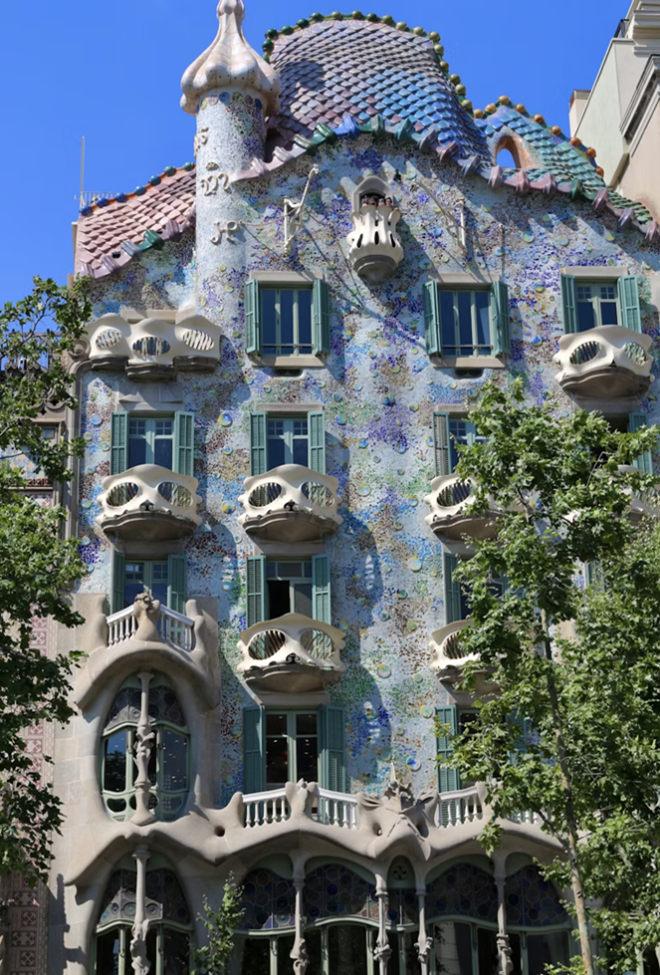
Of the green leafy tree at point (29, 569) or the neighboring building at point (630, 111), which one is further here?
the neighboring building at point (630, 111)

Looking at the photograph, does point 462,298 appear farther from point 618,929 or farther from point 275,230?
point 618,929

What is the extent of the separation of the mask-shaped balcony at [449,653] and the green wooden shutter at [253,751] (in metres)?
3.86

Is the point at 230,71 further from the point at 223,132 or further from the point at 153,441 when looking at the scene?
the point at 153,441

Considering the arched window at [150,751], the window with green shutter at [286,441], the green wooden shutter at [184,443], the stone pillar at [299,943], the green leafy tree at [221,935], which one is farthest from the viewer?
the window with green shutter at [286,441]

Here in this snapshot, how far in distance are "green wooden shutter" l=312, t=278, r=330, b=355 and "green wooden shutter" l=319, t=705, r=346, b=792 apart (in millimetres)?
8395

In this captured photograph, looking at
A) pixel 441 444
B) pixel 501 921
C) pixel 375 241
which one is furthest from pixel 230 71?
pixel 501 921

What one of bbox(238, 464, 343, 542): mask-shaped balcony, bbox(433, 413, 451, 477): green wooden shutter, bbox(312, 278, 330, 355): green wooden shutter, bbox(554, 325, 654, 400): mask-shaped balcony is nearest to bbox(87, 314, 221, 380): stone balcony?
bbox(312, 278, 330, 355): green wooden shutter

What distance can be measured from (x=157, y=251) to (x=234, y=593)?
8791mm

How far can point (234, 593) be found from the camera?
4219 cm

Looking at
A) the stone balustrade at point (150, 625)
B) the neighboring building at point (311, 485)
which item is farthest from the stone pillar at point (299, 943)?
the stone balustrade at point (150, 625)

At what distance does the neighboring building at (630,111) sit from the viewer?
49031 millimetres

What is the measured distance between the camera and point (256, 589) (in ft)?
138

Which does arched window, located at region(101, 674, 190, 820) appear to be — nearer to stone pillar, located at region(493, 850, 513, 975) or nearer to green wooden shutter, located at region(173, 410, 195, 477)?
green wooden shutter, located at region(173, 410, 195, 477)

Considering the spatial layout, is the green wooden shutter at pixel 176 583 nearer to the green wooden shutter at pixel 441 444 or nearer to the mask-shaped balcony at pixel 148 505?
the mask-shaped balcony at pixel 148 505
